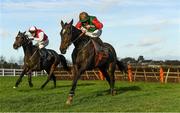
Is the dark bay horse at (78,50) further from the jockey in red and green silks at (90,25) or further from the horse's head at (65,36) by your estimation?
the jockey in red and green silks at (90,25)

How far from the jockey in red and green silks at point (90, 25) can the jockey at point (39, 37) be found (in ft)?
18.0

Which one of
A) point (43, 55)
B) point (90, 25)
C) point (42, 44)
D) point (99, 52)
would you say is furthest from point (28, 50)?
point (99, 52)

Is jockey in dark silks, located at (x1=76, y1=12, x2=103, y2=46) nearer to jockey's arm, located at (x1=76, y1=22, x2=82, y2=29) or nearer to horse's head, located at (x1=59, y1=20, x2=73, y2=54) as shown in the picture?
jockey's arm, located at (x1=76, y1=22, x2=82, y2=29)

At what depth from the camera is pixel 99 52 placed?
1526 cm

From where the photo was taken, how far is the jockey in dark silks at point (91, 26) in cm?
1529

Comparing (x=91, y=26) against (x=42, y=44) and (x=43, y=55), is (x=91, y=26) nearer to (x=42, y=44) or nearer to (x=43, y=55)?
(x=43, y=55)

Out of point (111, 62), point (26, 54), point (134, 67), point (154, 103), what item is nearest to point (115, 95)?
point (111, 62)

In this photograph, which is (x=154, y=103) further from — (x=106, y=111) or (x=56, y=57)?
(x=56, y=57)

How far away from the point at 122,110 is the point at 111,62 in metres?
5.17

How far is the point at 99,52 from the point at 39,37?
6.55 m

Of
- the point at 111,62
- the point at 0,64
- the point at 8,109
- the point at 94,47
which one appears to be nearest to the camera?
the point at 8,109

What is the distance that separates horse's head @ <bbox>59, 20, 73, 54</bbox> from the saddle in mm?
1497

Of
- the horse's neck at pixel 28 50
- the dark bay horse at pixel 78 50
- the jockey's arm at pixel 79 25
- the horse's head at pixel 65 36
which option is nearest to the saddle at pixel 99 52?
the dark bay horse at pixel 78 50

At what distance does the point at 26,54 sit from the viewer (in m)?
20.1
